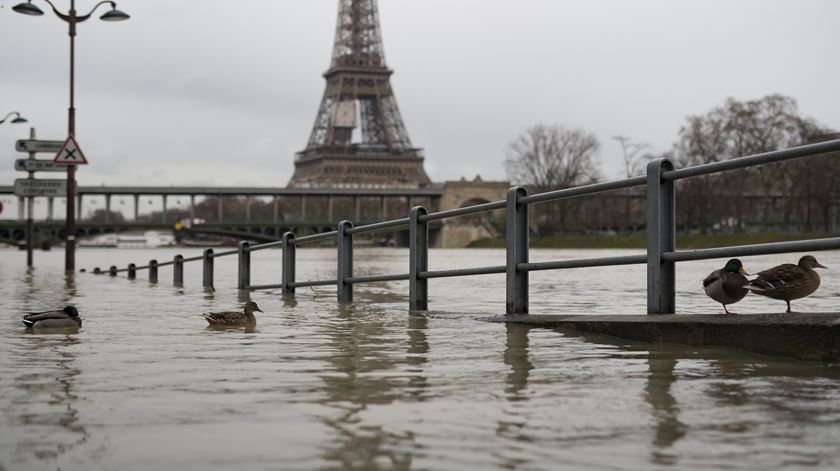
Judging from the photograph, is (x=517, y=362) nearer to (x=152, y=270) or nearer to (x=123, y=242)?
(x=152, y=270)

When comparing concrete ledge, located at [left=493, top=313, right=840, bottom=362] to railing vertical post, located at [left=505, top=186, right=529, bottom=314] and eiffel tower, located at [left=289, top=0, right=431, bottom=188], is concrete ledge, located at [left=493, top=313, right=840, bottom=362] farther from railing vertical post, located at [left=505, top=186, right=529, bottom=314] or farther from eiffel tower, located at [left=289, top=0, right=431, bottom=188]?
eiffel tower, located at [left=289, top=0, right=431, bottom=188]

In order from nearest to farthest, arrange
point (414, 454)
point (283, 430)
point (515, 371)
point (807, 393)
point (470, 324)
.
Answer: point (414, 454) < point (283, 430) < point (807, 393) < point (515, 371) < point (470, 324)

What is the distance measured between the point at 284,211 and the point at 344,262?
143294 millimetres

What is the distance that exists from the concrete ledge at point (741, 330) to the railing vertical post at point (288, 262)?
7.50 metres

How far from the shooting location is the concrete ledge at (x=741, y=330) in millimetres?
4863

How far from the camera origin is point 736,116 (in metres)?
88.8

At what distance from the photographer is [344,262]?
1199 cm

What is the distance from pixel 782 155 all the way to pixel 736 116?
285 ft

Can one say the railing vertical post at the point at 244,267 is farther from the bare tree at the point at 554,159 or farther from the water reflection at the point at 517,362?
the bare tree at the point at 554,159

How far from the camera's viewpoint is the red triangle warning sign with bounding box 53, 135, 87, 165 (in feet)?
85.0

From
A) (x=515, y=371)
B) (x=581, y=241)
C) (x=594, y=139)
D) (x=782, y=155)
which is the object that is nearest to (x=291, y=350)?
(x=515, y=371)

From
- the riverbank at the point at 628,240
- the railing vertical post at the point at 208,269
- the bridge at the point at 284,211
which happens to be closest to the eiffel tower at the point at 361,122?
the bridge at the point at 284,211

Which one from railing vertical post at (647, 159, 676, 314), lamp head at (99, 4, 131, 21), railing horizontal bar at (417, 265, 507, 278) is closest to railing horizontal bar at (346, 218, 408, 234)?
railing horizontal bar at (417, 265, 507, 278)

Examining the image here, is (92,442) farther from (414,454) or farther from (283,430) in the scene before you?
(414,454)
